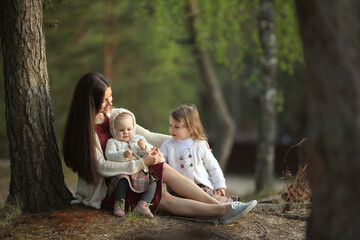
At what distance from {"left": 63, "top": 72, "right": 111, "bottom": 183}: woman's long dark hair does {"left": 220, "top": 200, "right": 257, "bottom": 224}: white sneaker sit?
1187 mm

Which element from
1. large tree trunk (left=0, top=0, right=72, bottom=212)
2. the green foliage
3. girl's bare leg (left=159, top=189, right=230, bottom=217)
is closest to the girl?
girl's bare leg (left=159, top=189, right=230, bottom=217)

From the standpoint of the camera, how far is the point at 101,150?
13.6ft

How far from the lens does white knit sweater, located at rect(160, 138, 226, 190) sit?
4.45 metres

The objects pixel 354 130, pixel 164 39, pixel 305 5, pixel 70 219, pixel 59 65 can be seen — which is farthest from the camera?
pixel 59 65

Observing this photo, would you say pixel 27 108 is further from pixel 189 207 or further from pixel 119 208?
pixel 189 207

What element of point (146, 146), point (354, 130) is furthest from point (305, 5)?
point (146, 146)

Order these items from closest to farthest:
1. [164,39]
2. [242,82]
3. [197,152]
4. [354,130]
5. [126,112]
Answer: [354,130] → [126,112] → [197,152] → [164,39] → [242,82]

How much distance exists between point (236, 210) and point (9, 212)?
1941 mm

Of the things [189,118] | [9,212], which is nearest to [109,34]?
[189,118]

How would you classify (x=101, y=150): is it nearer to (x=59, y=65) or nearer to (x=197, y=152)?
(x=197, y=152)

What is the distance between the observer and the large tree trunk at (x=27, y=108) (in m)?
4.09

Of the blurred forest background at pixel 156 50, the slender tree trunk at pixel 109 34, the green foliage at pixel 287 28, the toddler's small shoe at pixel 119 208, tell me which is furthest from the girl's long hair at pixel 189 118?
the slender tree trunk at pixel 109 34

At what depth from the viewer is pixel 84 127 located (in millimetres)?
4043

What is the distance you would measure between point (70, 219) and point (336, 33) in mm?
2668
